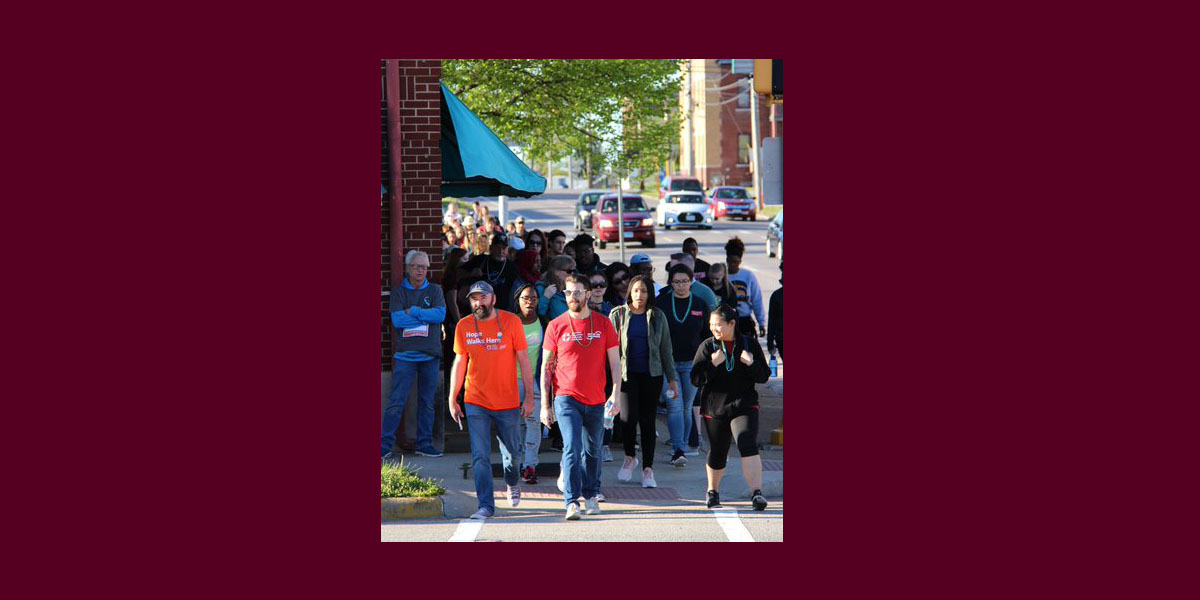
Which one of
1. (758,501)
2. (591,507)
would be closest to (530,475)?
(591,507)

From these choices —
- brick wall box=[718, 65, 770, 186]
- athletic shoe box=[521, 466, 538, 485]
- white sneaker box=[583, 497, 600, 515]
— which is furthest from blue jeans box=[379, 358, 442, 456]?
brick wall box=[718, 65, 770, 186]

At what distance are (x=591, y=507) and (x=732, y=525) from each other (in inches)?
42.2

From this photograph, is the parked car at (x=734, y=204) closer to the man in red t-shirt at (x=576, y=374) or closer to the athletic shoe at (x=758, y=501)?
the athletic shoe at (x=758, y=501)

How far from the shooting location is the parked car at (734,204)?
57031mm

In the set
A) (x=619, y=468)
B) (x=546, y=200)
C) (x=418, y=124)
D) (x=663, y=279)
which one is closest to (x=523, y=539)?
(x=619, y=468)

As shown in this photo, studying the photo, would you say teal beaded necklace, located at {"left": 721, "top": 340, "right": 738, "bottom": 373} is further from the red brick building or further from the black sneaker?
the red brick building

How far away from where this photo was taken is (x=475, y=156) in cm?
1269

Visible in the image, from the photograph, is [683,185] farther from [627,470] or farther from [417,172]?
[627,470]

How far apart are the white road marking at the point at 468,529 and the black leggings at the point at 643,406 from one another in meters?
1.75

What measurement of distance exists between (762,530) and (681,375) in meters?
2.45

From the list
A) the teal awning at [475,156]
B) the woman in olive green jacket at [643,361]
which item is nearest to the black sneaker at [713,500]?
the woman in olive green jacket at [643,361]

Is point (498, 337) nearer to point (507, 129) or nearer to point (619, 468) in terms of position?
point (619, 468)

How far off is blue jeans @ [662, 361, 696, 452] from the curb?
2379 mm

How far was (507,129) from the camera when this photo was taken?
22.2m
